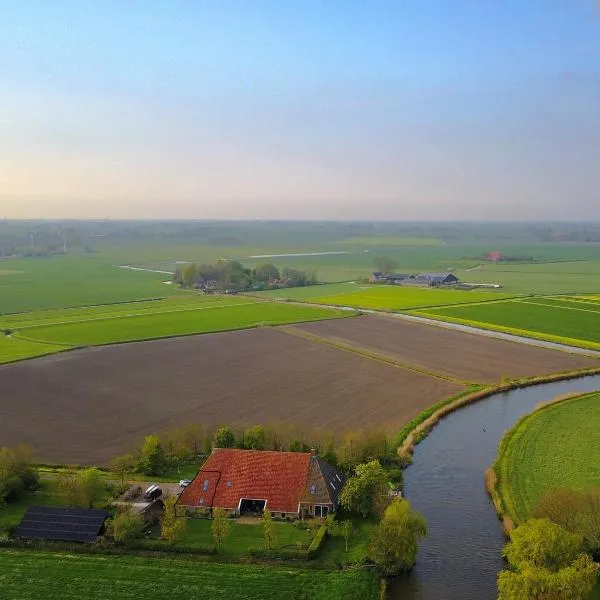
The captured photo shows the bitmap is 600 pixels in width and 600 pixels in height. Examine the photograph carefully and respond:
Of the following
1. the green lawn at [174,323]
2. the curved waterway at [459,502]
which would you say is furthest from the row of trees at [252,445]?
the green lawn at [174,323]

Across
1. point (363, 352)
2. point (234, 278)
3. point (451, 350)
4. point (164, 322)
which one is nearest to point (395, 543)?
point (363, 352)

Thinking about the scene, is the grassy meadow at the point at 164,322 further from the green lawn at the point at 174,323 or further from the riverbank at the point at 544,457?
the riverbank at the point at 544,457

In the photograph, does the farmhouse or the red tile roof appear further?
the red tile roof

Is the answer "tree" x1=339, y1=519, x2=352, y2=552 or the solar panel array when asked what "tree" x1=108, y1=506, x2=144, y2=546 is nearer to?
the solar panel array

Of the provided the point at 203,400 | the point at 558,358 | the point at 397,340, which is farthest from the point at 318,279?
the point at 203,400

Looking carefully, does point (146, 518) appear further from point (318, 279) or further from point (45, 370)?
point (318, 279)

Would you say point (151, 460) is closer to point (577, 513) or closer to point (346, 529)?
point (346, 529)

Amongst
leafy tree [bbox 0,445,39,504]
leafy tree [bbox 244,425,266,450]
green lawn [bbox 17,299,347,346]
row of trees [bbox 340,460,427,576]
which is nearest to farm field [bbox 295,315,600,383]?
green lawn [bbox 17,299,347,346]
